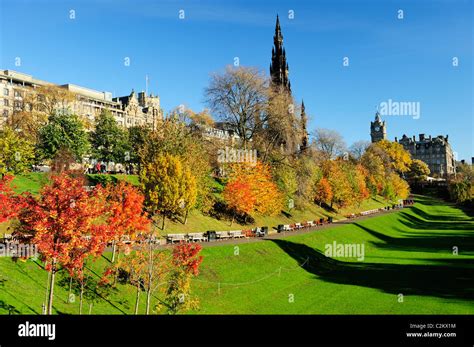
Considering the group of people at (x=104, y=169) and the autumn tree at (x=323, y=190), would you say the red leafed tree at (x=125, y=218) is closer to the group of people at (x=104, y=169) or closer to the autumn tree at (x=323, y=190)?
the group of people at (x=104, y=169)

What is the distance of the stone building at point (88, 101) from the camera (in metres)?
98.5

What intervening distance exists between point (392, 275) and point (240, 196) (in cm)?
1954

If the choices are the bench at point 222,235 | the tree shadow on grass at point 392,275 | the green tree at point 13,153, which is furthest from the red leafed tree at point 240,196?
the green tree at point 13,153

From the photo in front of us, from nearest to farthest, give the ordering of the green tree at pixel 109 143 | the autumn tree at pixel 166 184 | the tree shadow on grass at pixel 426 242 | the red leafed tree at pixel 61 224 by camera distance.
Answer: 1. the red leafed tree at pixel 61 224
2. the autumn tree at pixel 166 184
3. the tree shadow on grass at pixel 426 242
4. the green tree at pixel 109 143

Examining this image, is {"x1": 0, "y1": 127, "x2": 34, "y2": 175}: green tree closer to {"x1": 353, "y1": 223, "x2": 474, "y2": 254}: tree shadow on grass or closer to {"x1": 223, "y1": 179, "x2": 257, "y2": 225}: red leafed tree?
{"x1": 223, "y1": 179, "x2": 257, "y2": 225}: red leafed tree

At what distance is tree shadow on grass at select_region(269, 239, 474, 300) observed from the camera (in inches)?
1443

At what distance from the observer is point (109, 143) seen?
2923 inches

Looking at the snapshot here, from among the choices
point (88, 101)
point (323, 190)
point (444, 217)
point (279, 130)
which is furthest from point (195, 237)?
point (88, 101)

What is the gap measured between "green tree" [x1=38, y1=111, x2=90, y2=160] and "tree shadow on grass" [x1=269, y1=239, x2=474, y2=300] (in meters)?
29.9

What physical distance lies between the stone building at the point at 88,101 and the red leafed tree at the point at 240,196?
113ft

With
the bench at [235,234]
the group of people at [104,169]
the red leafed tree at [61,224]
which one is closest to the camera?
the red leafed tree at [61,224]

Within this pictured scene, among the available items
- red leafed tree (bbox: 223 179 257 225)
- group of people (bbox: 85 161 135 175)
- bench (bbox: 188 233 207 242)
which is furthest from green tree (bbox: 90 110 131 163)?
bench (bbox: 188 233 207 242)
